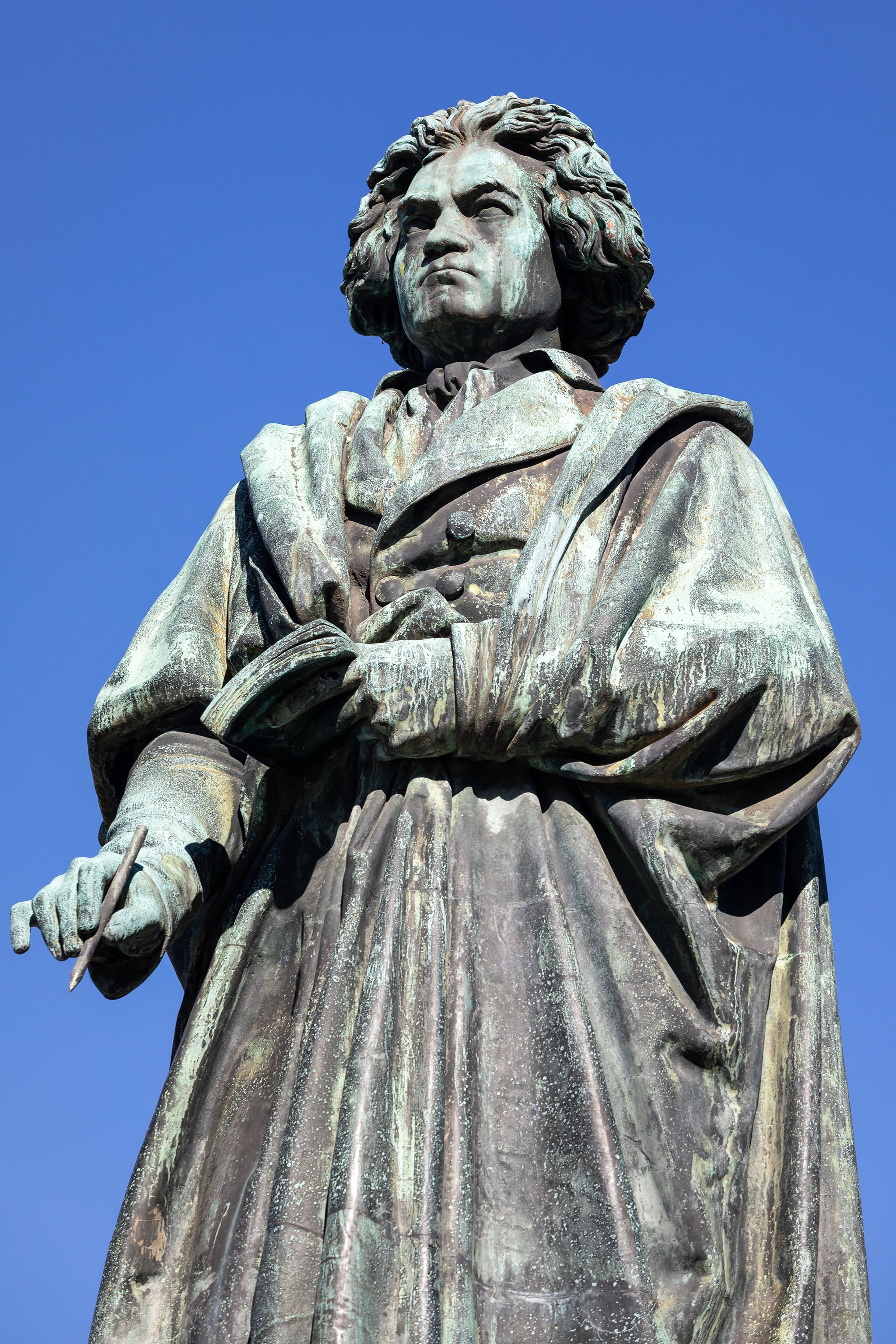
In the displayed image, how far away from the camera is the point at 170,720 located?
758cm

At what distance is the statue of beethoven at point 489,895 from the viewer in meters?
6.05

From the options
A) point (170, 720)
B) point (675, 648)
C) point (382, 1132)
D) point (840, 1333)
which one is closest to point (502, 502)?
point (675, 648)

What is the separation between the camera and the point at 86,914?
6.48 meters

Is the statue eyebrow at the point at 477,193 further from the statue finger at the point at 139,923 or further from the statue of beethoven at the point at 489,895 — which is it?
the statue finger at the point at 139,923

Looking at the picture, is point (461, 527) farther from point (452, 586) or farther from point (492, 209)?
point (492, 209)

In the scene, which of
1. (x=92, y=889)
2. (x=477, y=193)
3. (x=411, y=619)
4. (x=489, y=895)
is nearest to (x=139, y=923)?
(x=92, y=889)

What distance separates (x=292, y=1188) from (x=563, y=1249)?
81cm

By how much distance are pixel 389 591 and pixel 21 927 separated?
5.71 feet

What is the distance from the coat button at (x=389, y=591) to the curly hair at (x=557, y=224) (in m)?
1.57

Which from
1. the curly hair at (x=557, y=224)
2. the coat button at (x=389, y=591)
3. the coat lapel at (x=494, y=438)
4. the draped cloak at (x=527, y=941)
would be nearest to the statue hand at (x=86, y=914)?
the draped cloak at (x=527, y=941)

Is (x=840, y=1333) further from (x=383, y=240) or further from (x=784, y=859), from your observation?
(x=383, y=240)

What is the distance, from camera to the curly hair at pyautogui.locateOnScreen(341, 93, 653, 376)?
27.1 feet

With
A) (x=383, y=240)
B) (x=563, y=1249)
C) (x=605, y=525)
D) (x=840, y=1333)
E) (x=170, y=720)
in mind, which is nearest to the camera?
(x=563, y=1249)

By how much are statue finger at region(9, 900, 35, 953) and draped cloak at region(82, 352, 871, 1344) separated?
0.44 meters
